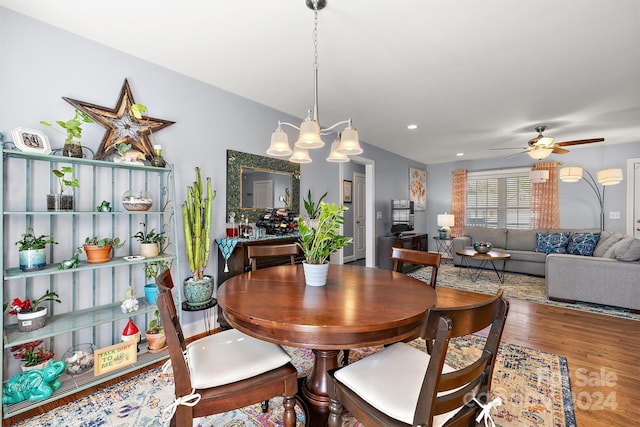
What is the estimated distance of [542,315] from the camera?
10.7 ft

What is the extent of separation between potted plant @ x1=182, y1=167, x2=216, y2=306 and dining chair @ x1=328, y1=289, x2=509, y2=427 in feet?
5.35

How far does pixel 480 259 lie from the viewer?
5426 mm

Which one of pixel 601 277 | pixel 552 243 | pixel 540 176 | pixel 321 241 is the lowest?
pixel 601 277

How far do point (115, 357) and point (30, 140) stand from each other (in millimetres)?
1547

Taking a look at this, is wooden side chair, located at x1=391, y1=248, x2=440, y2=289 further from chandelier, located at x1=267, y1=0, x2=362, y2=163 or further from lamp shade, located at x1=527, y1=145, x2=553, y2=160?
lamp shade, located at x1=527, y1=145, x2=553, y2=160

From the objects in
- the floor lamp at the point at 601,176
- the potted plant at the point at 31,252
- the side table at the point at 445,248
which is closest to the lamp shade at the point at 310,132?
the potted plant at the point at 31,252

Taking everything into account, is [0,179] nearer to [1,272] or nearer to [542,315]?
[1,272]

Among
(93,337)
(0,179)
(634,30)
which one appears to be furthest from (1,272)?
(634,30)

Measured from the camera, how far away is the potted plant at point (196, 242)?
2473 millimetres

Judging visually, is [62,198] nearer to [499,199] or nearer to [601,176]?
[601,176]

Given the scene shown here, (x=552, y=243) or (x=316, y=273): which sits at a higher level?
(x=316, y=273)

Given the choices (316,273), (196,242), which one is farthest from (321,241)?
(196,242)

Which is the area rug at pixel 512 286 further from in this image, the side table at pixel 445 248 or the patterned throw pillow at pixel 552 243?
the side table at pixel 445 248

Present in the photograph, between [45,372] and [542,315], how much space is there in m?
4.54
